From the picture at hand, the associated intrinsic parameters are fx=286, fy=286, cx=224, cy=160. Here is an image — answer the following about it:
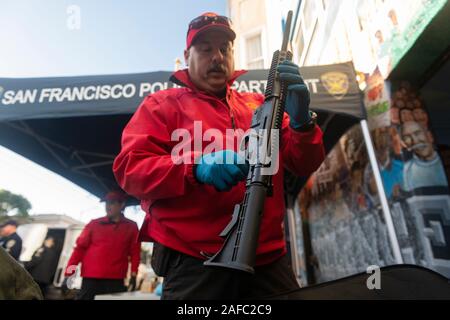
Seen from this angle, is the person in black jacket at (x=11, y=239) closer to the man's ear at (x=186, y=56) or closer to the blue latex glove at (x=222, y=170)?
Answer: the man's ear at (x=186, y=56)

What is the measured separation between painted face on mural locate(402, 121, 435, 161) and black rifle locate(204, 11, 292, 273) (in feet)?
5.85

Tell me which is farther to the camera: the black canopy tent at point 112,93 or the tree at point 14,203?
the tree at point 14,203

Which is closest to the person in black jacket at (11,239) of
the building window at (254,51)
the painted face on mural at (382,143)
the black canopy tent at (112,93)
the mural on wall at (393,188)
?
the black canopy tent at (112,93)

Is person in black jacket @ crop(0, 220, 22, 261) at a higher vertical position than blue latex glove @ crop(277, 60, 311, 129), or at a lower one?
higher

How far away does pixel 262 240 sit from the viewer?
122 cm

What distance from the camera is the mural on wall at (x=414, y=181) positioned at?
2.23 m

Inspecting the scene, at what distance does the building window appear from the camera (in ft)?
29.7

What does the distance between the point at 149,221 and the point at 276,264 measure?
1.96 ft

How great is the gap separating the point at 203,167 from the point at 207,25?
33.1 inches

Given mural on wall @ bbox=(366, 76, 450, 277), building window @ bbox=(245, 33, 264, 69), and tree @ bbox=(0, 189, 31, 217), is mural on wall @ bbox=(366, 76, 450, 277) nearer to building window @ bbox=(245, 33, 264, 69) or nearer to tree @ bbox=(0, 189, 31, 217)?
building window @ bbox=(245, 33, 264, 69)

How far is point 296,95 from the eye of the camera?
138 centimetres

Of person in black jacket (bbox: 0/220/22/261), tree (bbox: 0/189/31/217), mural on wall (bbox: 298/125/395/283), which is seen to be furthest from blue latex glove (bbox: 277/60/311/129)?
tree (bbox: 0/189/31/217)

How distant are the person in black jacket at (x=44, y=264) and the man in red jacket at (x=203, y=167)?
5.30 meters

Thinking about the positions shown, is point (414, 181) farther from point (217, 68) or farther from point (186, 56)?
point (186, 56)
